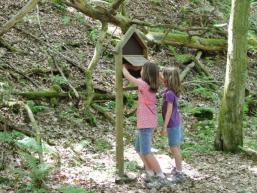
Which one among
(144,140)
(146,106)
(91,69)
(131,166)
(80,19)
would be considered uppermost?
(80,19)

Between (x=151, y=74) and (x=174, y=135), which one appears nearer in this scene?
(x=151, y=74)

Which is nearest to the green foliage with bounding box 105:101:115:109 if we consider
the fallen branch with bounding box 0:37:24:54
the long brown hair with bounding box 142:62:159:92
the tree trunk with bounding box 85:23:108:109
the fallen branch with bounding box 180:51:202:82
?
the tree trunk with bounding box 85:23:108:109

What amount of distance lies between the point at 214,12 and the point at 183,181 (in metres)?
11.6

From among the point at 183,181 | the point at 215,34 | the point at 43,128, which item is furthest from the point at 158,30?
the point at 183,181

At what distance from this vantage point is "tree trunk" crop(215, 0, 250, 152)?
26.6 ft

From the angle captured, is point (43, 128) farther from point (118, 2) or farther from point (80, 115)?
point (118, 2)

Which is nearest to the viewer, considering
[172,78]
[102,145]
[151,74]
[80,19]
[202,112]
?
[151,74]

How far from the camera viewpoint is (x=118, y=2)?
10.4m

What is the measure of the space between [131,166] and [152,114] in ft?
4.21

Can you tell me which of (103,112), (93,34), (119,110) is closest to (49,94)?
(103,112)

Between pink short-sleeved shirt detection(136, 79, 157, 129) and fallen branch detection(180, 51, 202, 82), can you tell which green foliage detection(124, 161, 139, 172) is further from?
fallen branch detection(180, 51, 202, 82)

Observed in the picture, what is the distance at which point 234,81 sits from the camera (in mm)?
8258

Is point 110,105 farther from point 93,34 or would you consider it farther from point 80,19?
point 80,19

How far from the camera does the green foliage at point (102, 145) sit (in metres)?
8.06
